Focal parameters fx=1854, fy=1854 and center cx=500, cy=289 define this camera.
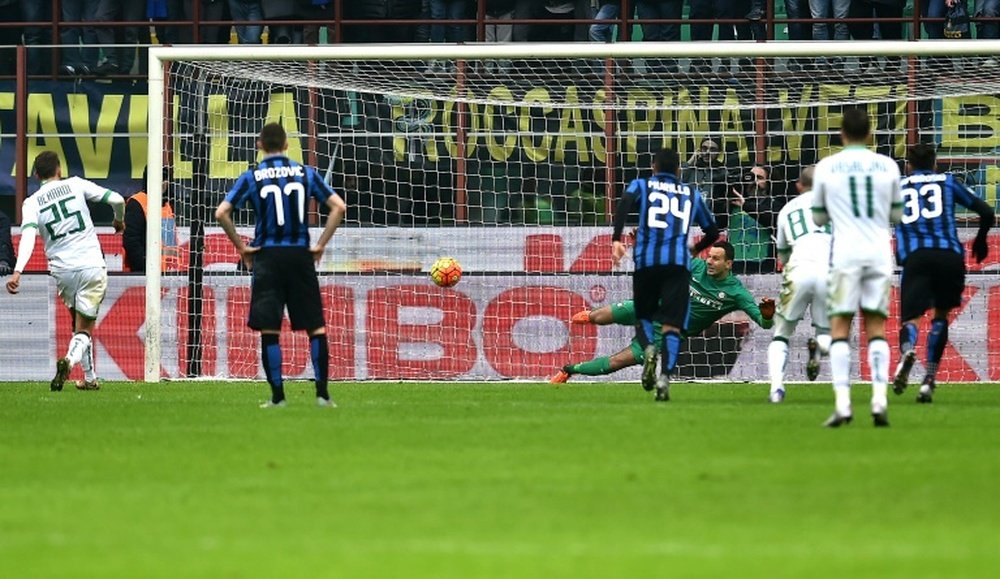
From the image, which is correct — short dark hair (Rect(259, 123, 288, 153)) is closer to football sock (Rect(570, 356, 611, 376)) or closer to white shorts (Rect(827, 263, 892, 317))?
white shorts (Rect(827, 263, 892, 317))

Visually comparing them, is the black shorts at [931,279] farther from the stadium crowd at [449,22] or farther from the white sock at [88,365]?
the white sock at [88,365]

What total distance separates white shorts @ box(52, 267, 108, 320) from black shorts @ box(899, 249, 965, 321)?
8.12 metres

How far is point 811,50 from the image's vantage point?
20.0 m

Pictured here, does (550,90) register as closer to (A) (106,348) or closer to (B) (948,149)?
(B) (948,149)

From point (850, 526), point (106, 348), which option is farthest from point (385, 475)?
point (106, 348)

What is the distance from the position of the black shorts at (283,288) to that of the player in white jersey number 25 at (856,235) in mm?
4202

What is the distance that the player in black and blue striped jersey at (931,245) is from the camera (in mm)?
16125

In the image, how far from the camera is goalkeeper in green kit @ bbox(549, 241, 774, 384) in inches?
738

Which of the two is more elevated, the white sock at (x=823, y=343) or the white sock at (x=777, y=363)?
the white sock at (x=823, y=343)

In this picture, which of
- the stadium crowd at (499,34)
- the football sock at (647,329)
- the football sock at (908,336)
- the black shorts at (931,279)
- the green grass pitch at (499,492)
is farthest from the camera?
the stadium crowd at (499,34)

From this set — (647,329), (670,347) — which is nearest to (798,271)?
(670,347)

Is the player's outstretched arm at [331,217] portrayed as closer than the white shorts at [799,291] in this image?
Yes

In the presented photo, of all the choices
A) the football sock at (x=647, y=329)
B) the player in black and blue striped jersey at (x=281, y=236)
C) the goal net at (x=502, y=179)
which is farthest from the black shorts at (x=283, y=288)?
the goal net at (x=502, y=179)

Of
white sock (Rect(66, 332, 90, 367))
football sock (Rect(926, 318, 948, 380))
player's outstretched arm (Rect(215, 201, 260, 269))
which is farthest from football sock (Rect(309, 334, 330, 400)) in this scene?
football sock (Rect(926, 318, 948, 380))
